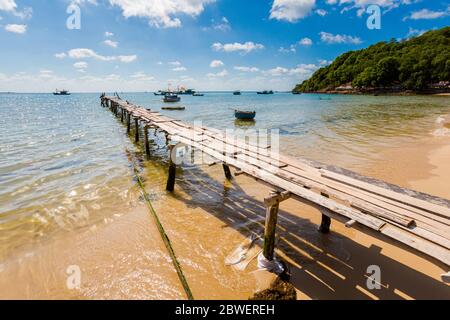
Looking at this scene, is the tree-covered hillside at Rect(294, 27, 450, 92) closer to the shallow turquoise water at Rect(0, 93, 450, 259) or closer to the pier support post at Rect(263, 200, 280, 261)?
the shallow turquoise water at Rect(0, 93, 450, 259)

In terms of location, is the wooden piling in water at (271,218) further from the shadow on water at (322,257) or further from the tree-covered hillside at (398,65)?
the tree-covered hillside at (398,65)

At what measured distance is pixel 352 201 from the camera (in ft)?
13.0

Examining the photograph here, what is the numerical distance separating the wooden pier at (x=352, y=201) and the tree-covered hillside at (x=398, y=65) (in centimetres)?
10490

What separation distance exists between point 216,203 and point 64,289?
174 inches

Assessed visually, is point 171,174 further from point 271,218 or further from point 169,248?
point 271,218

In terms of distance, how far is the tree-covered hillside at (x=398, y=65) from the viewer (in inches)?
3361

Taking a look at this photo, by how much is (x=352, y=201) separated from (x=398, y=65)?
121m

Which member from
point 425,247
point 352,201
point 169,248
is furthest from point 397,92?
point 169,248

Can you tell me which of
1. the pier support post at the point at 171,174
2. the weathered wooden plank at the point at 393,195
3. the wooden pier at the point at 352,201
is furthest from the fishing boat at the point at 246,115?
the weathered wooden plank at the point at 393,195

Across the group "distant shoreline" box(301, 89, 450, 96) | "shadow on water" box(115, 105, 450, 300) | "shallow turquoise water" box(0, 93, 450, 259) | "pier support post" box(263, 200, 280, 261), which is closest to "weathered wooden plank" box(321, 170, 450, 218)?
"shadow on water" box(115, 105, 450, 300)

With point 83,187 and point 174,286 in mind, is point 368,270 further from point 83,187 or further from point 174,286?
point 83,187

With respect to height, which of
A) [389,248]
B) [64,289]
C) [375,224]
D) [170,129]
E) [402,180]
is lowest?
[64,289]
